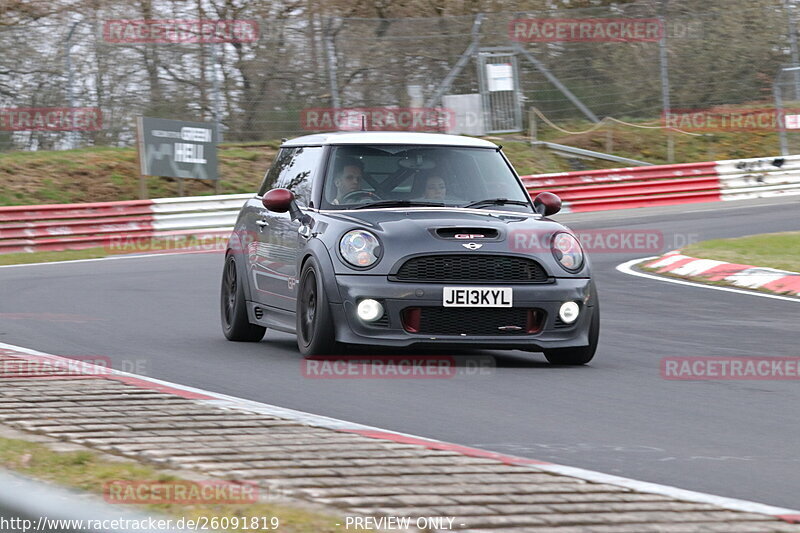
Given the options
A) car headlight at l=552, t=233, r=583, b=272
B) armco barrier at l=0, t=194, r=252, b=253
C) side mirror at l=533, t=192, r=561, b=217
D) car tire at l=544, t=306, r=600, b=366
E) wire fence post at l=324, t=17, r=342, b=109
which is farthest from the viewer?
wire fence post at l=324, t=17, r=342, b=109

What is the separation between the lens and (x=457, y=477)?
5020mm

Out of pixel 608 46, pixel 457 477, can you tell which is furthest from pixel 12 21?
pixel 457 477

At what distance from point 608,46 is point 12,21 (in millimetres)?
Answer: 13302

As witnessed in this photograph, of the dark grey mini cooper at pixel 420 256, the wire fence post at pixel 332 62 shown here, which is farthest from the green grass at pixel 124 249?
the dark grey mini cooper at pixel 420 256

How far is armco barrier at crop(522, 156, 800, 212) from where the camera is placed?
26.0 meters

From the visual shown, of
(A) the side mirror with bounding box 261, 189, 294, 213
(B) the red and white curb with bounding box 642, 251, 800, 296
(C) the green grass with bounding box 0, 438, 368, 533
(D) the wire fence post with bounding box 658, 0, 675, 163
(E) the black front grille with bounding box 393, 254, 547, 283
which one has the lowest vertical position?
Result: (B) the red and white curb with bounding box 642, 251, 800, 296

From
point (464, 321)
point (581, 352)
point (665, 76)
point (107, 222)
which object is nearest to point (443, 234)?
point (464, 321)

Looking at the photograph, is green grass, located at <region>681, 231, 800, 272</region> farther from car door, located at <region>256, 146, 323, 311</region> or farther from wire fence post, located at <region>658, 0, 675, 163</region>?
wire fence post, located at <region>658, 0, 675, 163</region>

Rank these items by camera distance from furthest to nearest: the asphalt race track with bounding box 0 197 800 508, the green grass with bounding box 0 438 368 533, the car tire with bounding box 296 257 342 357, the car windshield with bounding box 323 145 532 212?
1. the car windshield with bounding box 323 145 532 212
2. the car tire with bounding box 296 257 342 357
3. the asphalt race track with bounding box 0 197 800 508
4. the green grass with bounding box 0 438 368 533

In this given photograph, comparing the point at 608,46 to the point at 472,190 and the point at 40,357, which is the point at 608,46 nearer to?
the point at 472,190

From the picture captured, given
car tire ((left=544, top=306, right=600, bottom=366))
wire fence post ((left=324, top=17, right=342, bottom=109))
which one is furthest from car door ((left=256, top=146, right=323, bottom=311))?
wire fence post ((left=324, top=17, right=342, bottom=109))

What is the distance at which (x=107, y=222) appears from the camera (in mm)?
22531

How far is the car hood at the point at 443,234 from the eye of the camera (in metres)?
8.66

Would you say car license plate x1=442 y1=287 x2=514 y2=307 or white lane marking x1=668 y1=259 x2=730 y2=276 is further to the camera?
white lane marking x1=668 y1=259 x2=730 y2=276
